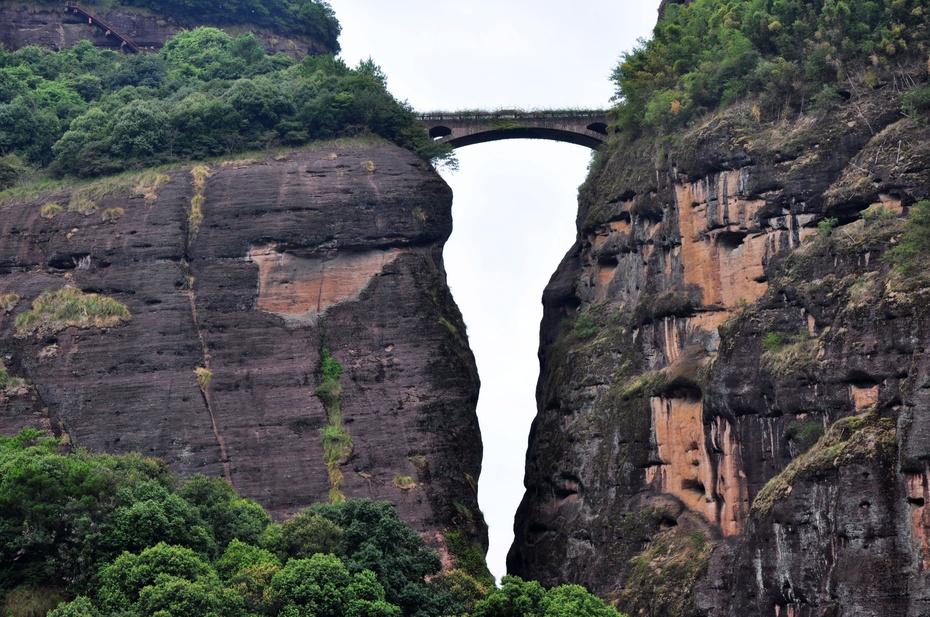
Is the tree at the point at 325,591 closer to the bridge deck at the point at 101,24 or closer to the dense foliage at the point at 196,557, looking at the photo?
the dense foliage at the point at 196,557

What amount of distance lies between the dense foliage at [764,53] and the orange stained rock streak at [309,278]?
13300mm

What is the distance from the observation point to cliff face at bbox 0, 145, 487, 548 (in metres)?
67.8

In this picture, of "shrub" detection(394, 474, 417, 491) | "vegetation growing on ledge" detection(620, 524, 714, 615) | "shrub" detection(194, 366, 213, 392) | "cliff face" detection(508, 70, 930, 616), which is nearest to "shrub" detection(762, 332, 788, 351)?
"cliff face" detection(508, 70, 930, 616)

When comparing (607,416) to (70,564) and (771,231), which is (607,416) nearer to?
(771,231)

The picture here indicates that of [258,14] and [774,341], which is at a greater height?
[258,14]

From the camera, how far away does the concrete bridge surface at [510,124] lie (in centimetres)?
8806

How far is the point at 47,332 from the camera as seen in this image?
2773 inches

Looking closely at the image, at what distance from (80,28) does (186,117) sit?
75.2ft

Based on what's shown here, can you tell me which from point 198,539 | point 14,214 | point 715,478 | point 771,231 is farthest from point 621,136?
point 198,539

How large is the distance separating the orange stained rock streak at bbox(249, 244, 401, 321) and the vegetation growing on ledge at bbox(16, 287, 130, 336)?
5.35 metres

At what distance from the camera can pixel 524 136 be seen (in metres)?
89.1

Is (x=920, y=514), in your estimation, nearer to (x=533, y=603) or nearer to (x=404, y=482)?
(x=533, y=603)

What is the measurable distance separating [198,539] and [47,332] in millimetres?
18003

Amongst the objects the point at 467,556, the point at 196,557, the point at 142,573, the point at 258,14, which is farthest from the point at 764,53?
the point at 258,14
